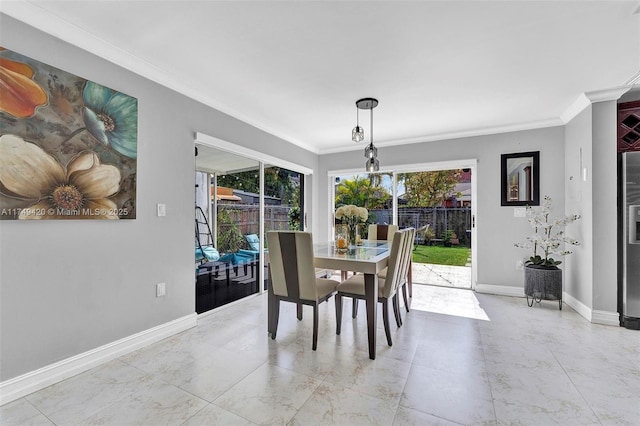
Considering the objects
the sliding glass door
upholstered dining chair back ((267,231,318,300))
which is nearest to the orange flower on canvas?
the sliding glass door

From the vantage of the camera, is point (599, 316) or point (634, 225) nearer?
point (634, 225)

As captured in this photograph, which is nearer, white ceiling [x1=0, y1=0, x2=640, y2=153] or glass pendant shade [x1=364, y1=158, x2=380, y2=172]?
white ceiling [x1=0, y1=0, x2=640, y2=153]

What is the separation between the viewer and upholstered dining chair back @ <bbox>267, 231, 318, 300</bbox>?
2.36 metres

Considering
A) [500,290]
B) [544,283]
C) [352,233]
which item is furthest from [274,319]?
[500,290]

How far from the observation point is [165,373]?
2021 millimetres

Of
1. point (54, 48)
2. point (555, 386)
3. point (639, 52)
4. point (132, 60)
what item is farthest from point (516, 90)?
point (54, 48)

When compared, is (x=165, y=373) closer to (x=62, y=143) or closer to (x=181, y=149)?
(x=62, y=143)

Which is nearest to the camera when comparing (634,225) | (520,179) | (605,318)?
(634,225)

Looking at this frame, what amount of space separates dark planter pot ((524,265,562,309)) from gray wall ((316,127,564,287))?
1.72 ft

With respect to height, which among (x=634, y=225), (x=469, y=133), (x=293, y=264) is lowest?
(x=293, y=264)

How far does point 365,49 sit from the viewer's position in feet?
7.28

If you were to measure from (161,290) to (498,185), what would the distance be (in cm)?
443

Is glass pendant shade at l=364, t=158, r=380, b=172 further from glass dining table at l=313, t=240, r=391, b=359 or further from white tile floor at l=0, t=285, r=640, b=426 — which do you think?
white tile floor at l=0, t=285, r=640, b=426

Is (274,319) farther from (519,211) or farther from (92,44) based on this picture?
(519,211)
